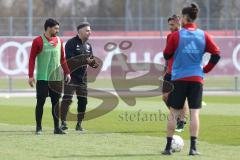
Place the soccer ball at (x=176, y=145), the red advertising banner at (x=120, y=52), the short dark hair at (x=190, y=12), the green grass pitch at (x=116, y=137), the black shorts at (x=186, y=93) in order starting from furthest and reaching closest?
the red advertising banner at (x=120, y=52)
the soccer ball at (x=176, y=145)
the green grass pitch at (x=116, y=137)
the black shorts at (x=186, y=93)
the short dark hair at (x=190, y=12)

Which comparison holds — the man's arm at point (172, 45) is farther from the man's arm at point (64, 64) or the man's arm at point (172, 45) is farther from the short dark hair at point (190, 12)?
the man's arm at point (64, 64)

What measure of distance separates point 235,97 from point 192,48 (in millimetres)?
16288

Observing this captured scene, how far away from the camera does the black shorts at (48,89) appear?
1488 centimetres

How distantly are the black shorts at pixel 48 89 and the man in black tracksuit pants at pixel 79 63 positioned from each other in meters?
0.61

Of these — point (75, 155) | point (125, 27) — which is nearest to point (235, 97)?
point (75, 155)

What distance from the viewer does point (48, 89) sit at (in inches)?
589

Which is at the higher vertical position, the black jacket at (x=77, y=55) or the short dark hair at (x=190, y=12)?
the short dark hair at (x=190, y=12)

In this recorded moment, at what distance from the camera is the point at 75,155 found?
11.6m

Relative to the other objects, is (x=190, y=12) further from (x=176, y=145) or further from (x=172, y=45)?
(x=176, y=145)

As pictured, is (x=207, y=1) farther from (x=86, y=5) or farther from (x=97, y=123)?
(x=97, y=123)

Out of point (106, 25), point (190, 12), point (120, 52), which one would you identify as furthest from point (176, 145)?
point (106, 25)

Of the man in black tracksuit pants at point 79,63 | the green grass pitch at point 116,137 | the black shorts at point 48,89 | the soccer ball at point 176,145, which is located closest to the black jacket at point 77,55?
the man in black tracksuit pants at point 79,63

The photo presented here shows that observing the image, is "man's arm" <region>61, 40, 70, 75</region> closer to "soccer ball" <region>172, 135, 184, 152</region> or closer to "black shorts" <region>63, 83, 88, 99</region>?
"black shorts" <region>63, 83, 88, 99</region>

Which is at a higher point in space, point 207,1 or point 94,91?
point 207,1
